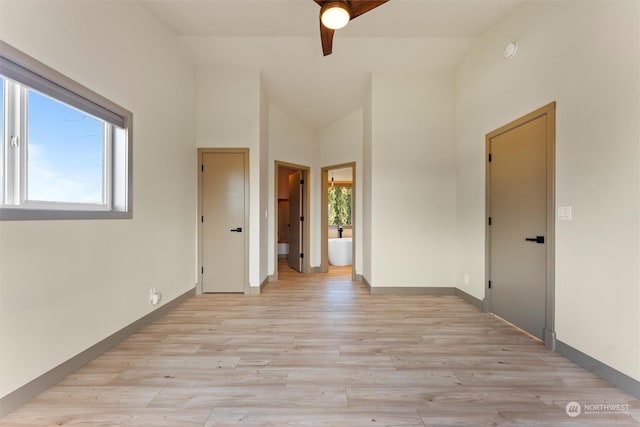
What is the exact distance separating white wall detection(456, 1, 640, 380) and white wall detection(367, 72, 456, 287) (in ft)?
3.64

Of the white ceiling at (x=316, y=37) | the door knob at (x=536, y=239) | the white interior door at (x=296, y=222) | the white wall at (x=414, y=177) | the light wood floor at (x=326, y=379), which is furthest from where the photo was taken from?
the white interior door at (x=296, y=222)

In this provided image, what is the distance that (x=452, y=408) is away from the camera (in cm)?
150

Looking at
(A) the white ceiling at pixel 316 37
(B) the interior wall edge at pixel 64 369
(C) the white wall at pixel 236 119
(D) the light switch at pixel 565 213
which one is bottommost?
(B) the interior wall edge at pixel 64 369

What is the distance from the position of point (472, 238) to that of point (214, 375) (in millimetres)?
3110

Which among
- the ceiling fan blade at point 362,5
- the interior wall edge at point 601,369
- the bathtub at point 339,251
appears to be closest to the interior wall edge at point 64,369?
the ceiling fan blade at point 362,5

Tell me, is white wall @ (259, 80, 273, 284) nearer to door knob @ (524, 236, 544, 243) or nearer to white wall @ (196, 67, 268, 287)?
white wall @ (196, 67, 268, 287)

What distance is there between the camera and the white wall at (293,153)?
451 centimetres

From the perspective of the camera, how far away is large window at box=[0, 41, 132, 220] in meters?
1.52

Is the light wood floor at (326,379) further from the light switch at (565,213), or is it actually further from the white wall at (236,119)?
the white wall at (236,119)

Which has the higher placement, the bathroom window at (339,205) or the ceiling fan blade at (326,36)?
the ceiling fan blade at (326,36)

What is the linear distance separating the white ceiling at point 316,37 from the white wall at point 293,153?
0.65 m

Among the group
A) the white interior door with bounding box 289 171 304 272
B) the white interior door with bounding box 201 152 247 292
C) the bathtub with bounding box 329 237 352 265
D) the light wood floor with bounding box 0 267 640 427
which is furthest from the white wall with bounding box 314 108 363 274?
the light wood floor with bounding box 0 267 640 427

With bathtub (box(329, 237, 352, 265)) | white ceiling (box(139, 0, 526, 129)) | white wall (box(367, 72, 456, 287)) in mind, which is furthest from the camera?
bathtub (box(329, 237, 352, 265))

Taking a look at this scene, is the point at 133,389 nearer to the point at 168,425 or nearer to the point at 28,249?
the point at 168,425
